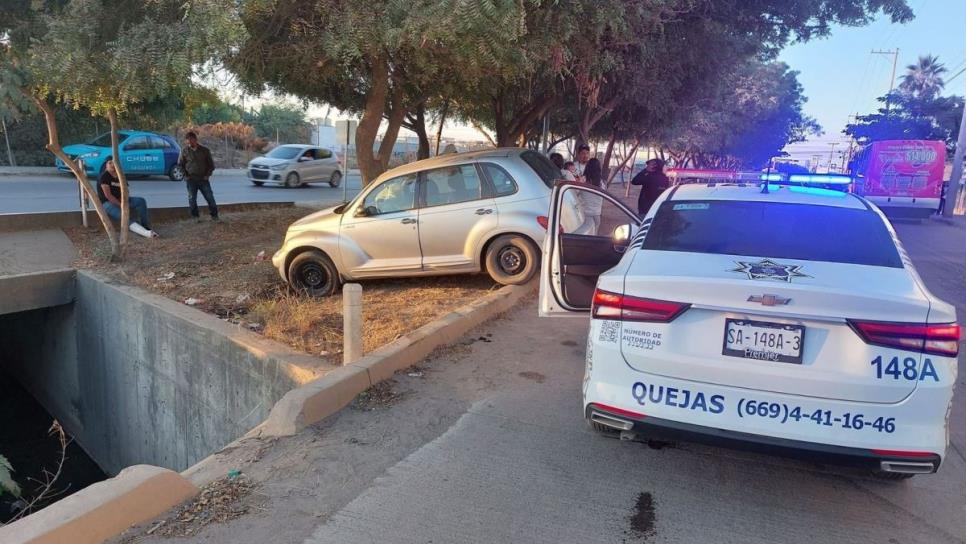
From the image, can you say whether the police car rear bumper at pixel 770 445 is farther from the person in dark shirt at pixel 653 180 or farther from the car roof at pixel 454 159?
the person in dark shirt at pixel 653 180

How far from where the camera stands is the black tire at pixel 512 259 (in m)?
7.46

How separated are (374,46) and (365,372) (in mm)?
3833

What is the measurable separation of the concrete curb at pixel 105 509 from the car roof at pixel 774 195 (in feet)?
11.0

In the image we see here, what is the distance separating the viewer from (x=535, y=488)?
3.44 metres

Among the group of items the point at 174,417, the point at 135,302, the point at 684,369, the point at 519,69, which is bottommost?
the point at 174,417

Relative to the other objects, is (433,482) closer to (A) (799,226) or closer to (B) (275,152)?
(A) (799,226)

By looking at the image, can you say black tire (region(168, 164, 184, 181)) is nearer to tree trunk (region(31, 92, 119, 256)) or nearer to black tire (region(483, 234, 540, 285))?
tree trunk (region(31, 92, 119, 256))

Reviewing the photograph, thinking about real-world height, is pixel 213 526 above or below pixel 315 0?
below

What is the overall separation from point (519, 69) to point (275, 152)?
784 inches

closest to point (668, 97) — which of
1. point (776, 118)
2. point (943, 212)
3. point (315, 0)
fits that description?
point (315, 0)

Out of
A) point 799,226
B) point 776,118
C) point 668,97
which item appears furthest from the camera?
point 776,118

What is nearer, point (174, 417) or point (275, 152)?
point (174, 417)

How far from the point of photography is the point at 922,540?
306cm

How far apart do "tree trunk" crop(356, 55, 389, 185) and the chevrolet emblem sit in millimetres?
7049
